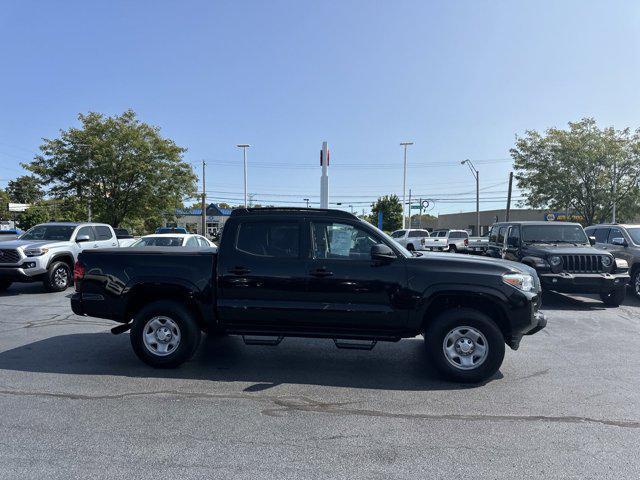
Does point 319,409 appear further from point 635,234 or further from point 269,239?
point 635,234

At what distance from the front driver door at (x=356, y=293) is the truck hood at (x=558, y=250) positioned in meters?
6.18

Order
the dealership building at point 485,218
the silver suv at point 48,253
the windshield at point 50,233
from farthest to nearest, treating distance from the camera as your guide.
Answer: the dealership building at point 485,218, the windshield at point 50,233, the silver suv at point 48,253

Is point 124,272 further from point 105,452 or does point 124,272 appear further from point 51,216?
point 51,216

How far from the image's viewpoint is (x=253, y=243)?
561 centimetres

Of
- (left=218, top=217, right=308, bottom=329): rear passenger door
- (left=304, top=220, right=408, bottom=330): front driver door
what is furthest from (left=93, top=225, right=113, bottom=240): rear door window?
(left=304, top=220, right=408, bottom=330): front driver door

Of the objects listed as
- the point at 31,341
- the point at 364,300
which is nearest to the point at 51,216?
the point at 31,341

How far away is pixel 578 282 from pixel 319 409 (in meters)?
7.60

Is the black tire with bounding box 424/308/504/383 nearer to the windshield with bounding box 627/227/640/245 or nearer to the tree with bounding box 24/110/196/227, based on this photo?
the windshield with bounding box 627/227/640/245

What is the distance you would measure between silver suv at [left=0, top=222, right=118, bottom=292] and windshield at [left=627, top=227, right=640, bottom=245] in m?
14.2

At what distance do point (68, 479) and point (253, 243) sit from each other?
306 centimetres

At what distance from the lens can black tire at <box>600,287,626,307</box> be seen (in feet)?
33.6

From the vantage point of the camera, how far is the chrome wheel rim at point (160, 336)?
5.59m

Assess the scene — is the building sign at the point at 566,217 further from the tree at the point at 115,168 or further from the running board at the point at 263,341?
the running board at the point at 263,341

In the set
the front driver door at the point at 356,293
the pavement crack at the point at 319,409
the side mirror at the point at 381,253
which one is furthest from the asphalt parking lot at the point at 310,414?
the side mirror at the point at 381,253
